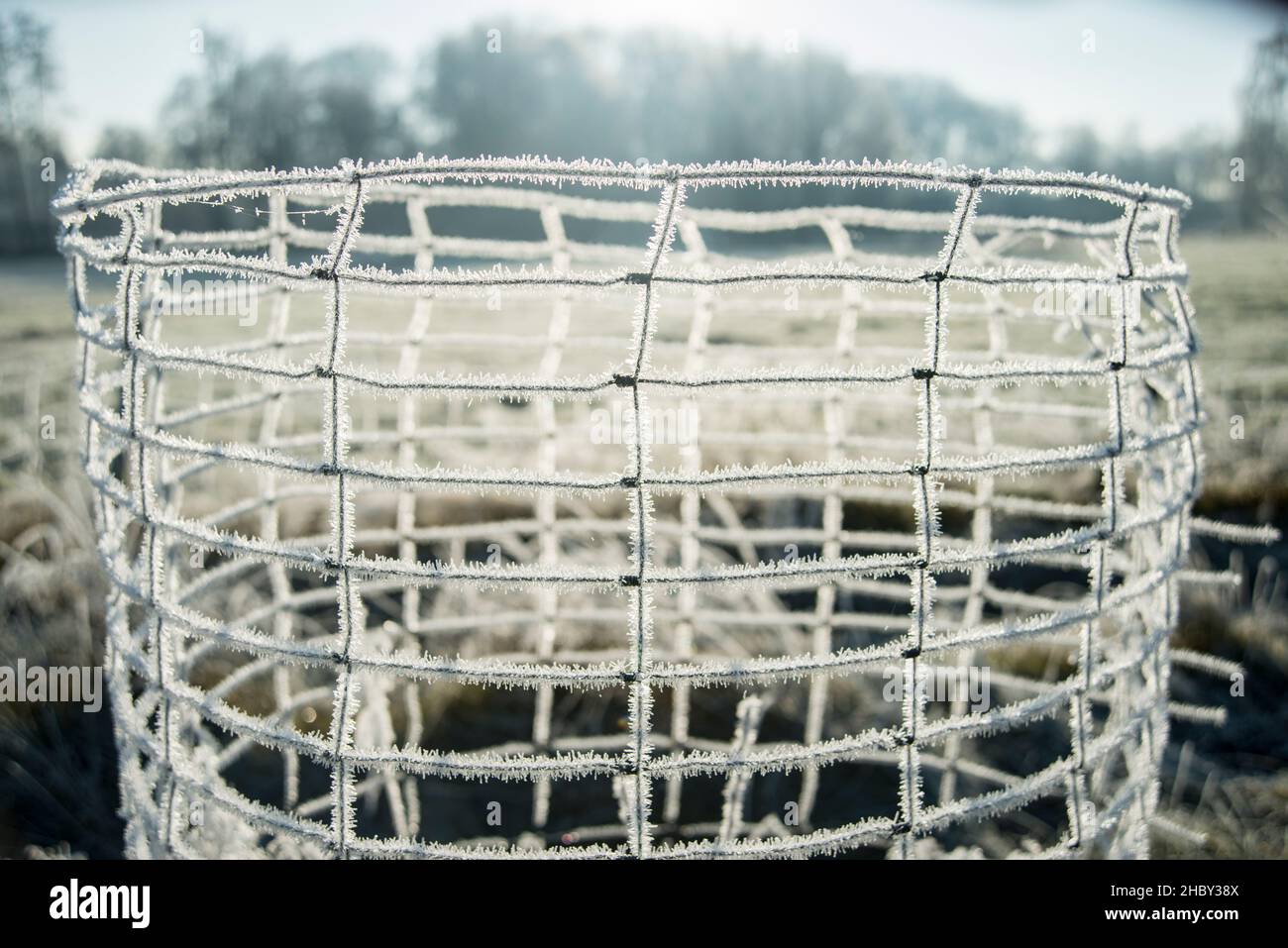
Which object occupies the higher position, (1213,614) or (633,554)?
(633,554)

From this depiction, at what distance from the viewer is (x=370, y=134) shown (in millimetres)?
24141

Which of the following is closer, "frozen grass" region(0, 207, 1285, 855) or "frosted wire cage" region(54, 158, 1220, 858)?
"frosted wire cage" region(54, 158, 1220, 858)

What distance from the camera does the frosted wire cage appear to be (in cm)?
119

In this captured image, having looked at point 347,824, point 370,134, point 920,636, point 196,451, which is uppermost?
point 370,134

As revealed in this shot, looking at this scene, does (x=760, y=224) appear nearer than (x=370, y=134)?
Yes

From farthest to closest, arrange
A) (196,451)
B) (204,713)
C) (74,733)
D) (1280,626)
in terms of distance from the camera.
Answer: (1280,626) < (74,733) < (204,713) < (196,451)

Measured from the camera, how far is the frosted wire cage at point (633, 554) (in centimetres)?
119

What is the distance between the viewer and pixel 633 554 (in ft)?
4.02

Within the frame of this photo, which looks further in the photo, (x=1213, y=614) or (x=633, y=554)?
(x=1213, y=614)

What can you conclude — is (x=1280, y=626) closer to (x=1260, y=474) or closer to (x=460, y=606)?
(x=1260, y=474)

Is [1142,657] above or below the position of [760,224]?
below

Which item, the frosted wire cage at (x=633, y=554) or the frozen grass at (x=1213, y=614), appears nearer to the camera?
the frosted wire cage at (x=633, y=554)
